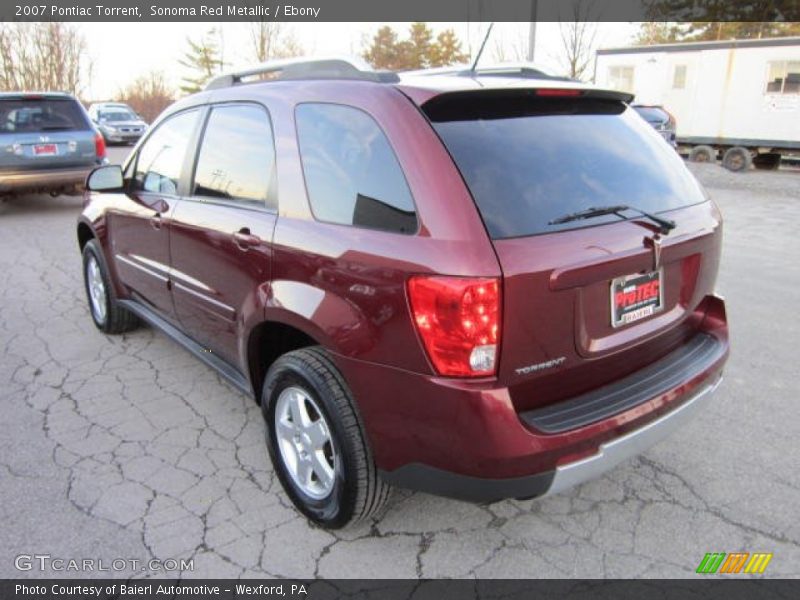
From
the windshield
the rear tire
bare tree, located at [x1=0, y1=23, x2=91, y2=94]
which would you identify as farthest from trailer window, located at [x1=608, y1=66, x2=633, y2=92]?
bare tree, located at [x1=0, y1=23, x2=91, y2=94]

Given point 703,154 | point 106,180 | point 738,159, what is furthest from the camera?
point 703,154

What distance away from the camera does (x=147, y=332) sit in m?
4.85

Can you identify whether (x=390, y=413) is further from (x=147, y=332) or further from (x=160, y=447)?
(x=147, y=332)

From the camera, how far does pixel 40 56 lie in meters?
30.9

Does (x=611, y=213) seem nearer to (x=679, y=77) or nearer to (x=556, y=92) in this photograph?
(x=556, y=92)

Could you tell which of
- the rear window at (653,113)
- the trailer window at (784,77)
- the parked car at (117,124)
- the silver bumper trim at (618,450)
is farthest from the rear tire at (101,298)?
the parked car at (117,124)

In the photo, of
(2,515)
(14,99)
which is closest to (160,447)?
(2,515)

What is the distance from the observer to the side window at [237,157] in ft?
8.98

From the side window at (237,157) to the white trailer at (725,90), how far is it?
54.0ft

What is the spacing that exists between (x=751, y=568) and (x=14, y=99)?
10.8 m

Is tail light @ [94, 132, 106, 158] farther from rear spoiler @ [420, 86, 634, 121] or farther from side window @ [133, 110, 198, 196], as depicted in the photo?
rear spoiler @ [420, 86, 634, 121]

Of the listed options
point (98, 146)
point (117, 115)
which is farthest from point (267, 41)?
point (98, 146)

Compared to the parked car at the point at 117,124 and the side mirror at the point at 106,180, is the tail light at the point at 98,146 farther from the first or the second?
the parked car at the point at 117,124

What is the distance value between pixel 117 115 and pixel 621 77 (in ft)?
64.3
